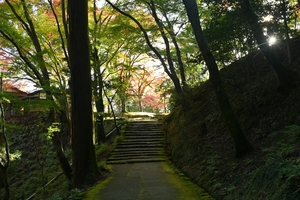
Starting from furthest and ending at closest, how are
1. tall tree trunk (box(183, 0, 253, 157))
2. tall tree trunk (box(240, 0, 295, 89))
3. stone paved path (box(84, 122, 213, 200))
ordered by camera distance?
tall tree trunk (box(240, 0, 295, 89)) → tall tree trunk (box(183, 0, 253, 157)) → stone paved path (box(84, 122, 213, 200))

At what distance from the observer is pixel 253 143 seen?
595cm

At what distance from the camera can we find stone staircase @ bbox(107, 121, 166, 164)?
33.7 feet

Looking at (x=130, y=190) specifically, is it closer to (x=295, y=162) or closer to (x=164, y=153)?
(x=295, y=162)

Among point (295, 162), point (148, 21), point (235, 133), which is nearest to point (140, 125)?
point (148, 21)

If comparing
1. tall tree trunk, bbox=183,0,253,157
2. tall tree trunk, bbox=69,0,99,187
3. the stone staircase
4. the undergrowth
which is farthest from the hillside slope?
the undergrowth

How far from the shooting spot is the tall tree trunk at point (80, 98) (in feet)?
22.9

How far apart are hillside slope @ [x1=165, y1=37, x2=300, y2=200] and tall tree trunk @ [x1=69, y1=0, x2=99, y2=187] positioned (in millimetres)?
3057

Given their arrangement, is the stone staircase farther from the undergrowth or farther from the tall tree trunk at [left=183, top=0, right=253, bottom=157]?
the tall tree trunk at [left=183, top=0, right=253, bottom=157]

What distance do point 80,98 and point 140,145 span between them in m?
5.79

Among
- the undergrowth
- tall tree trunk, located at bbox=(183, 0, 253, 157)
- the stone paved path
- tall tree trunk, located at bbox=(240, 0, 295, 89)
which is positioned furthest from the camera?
the undergrowth

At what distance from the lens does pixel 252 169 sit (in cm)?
470

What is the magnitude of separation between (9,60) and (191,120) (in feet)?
29.3

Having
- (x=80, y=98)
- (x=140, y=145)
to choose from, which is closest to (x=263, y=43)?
(x=80, y=98)

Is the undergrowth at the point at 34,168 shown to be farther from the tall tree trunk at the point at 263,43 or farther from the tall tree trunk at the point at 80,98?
the tall tree trunk at the point at 263,43
